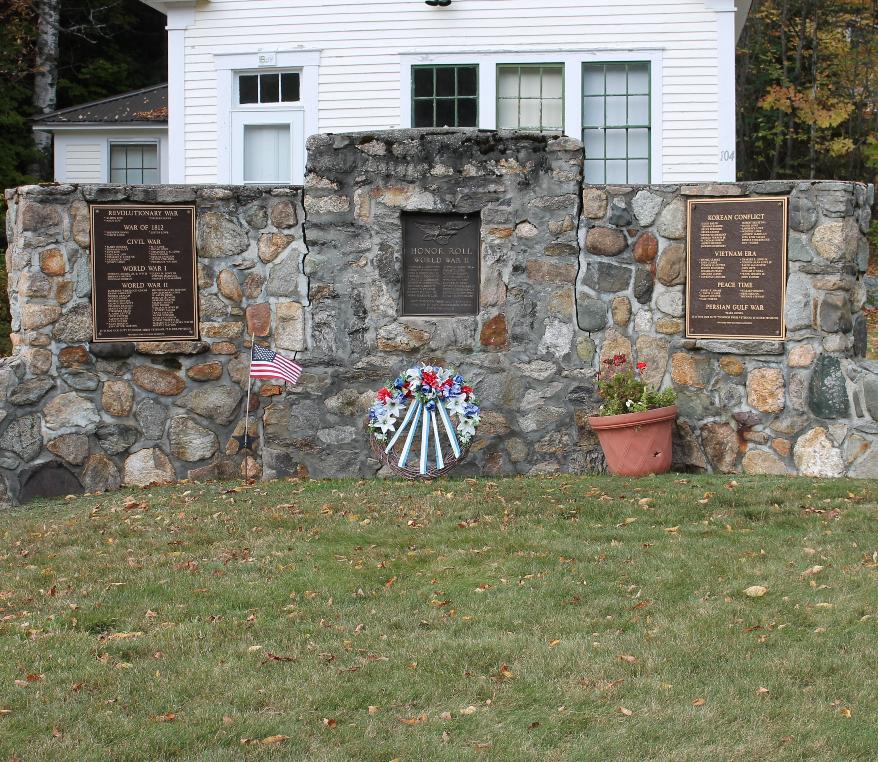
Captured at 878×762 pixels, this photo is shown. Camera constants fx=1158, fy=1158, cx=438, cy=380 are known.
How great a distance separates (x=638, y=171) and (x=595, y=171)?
0.50 metres

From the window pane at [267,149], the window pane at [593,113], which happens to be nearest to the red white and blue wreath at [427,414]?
the window pane at [593,113]

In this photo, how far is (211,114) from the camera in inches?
547

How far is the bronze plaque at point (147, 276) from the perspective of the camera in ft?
29.9

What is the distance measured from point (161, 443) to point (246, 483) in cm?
89

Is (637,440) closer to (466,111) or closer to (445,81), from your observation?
(466,111)

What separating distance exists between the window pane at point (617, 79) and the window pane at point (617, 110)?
0.07 meters

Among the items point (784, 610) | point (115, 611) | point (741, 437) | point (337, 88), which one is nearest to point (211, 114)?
point (337, 88)

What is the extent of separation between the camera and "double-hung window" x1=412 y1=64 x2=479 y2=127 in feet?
44.6

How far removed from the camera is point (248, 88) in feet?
46.0

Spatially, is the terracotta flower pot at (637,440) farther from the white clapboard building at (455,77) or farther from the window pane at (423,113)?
the window pane at (423,113)

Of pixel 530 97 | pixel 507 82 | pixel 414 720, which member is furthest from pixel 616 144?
pixel 414 720

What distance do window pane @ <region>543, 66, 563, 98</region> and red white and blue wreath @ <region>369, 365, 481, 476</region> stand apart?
597cm

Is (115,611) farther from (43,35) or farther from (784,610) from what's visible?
(43,35)

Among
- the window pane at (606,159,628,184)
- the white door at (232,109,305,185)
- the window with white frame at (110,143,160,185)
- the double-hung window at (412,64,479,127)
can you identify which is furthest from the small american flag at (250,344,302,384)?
the window with white frame at (110,143,160,185)
